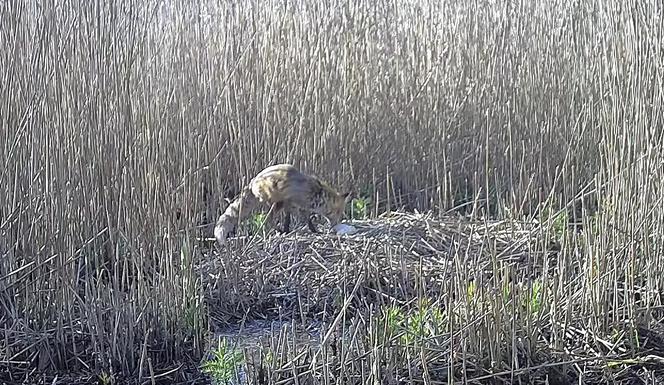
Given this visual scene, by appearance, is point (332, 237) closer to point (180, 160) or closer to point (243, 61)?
point (180, 160)

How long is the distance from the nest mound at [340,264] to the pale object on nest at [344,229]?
0.10 feet

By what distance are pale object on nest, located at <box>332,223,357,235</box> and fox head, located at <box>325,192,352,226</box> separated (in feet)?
0.09

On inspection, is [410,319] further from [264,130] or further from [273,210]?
[264,130]

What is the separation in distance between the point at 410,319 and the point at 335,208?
1.38m

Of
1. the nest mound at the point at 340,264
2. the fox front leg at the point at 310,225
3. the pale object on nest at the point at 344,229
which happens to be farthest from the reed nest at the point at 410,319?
the fox front leg at the point at 310,225

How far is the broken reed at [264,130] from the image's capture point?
2.58 meters

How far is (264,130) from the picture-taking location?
161 inches

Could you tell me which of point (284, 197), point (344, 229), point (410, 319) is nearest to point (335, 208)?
point (344, 229)

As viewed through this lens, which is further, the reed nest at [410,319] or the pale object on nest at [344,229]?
the pale object on nest at [344,229]

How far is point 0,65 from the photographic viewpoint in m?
2.57

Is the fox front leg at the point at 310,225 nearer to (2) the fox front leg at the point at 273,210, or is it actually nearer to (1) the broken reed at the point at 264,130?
(2) the fox front leg at the point at 273,210

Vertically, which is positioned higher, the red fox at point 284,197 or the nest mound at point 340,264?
the red fox at point 284,197

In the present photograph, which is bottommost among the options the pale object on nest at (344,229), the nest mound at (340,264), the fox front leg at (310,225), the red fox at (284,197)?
the fox front leg at (310,225)

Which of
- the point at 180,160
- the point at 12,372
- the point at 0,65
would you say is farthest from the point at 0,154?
the point at 180,160
